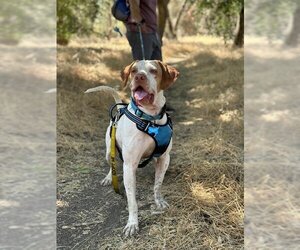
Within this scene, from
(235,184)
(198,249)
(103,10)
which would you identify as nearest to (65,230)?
(198,249)

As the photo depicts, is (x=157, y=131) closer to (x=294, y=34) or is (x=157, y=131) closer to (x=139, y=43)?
(x=294, y=34)

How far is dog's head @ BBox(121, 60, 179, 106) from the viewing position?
2631 millimetres

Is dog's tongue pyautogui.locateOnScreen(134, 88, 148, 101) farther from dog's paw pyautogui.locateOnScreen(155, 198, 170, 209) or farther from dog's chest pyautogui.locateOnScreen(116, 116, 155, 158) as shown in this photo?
dog's paw pyautogui.locateOnScreen(155, 198, 170, 209)

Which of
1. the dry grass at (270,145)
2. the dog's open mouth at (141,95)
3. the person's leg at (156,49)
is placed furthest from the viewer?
the person's leg at (156,49)

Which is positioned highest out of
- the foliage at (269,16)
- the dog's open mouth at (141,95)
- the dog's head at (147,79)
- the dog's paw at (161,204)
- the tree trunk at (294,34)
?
the foliage at (269,16)

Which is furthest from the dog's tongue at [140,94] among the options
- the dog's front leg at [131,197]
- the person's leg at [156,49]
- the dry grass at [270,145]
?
the person's leg at [156,49]

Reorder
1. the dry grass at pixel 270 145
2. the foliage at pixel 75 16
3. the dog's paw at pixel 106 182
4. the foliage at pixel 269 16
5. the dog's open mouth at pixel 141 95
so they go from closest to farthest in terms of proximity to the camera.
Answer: the foliage at pixel 269 16
the dry grass at pixel 270 145
the dog's open mouth at pixel 141 95
the dog's paw at pixel 106 182
the foliage at pixel 75 16

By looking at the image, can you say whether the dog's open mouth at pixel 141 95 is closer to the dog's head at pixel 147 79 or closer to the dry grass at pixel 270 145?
the dog's head at pixel 147 79

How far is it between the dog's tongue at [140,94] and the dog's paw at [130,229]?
70 centimetres

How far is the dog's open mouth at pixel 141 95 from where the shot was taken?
8.80 feet

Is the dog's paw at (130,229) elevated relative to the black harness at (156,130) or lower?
lower

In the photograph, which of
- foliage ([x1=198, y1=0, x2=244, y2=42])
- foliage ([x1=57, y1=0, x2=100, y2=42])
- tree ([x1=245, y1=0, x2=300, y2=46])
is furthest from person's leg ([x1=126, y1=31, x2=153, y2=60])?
foliage ([x1=57, y1=0, x2=100, y2=42])

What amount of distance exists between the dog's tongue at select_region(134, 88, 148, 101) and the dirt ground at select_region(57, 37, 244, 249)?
73 centimetres

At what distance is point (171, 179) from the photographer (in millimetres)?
3498
